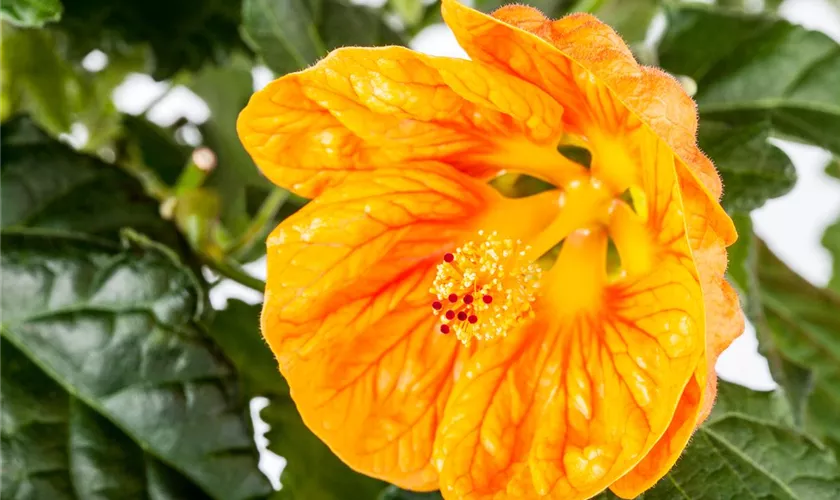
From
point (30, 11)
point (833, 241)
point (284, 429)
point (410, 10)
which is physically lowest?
point (833, 241)

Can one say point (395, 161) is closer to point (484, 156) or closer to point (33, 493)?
point (484, 156)

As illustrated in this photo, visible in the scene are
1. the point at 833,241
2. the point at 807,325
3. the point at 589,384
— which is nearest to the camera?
the point at 589,384

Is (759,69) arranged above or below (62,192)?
above

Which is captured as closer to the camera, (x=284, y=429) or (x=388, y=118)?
(x=388, y=118)

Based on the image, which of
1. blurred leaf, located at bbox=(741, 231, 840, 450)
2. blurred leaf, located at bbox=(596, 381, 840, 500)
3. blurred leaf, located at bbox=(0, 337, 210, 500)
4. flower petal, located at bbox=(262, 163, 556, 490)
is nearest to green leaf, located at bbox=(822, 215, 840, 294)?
blurred leaf, located at bbox=(741, 231, 840, 450)

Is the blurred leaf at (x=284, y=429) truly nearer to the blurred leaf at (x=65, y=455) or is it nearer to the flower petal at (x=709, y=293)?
the blurred leaf at (x=65, y=455)

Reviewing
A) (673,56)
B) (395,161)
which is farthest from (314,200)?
(673,56)

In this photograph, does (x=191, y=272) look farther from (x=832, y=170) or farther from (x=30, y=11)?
(x=832, y=170)

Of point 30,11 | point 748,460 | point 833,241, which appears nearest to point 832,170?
point 833,241
